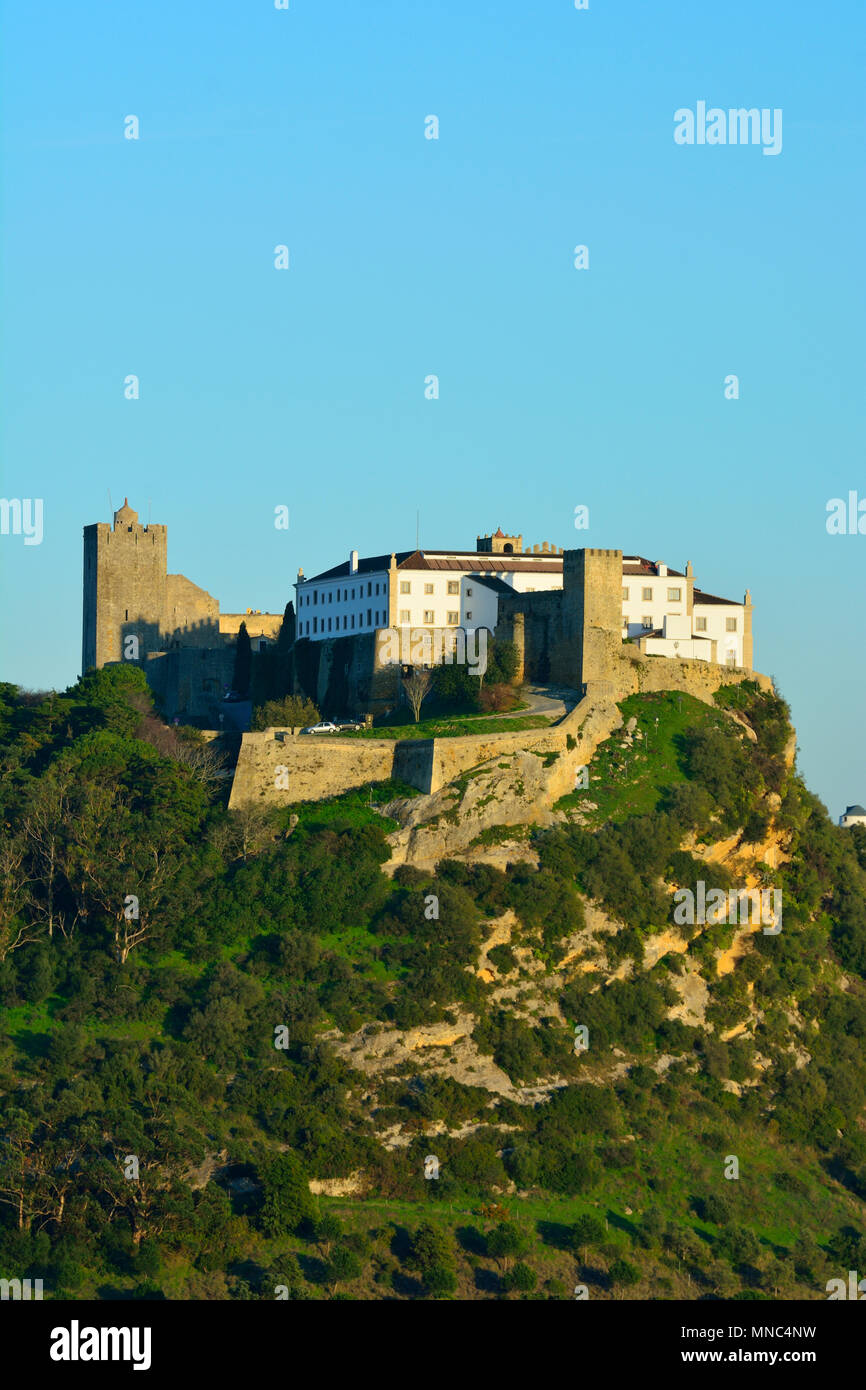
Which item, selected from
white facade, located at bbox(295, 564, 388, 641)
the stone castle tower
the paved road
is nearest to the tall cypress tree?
white facade, located at bbox(295, 564, 388, 641)

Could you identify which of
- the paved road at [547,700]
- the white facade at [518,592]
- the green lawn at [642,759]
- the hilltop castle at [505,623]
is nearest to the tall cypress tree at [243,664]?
the hilltop castle at [505,623]

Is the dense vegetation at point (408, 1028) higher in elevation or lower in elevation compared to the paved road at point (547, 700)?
lower

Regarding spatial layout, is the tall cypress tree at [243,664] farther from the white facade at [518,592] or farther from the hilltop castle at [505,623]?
the white facade at [518,592]

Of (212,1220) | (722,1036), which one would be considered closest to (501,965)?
(722,1036)

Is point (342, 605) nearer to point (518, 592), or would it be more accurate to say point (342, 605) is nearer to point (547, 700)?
point (518, 592)

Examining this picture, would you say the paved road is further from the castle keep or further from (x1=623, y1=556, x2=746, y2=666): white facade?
the castle keep
